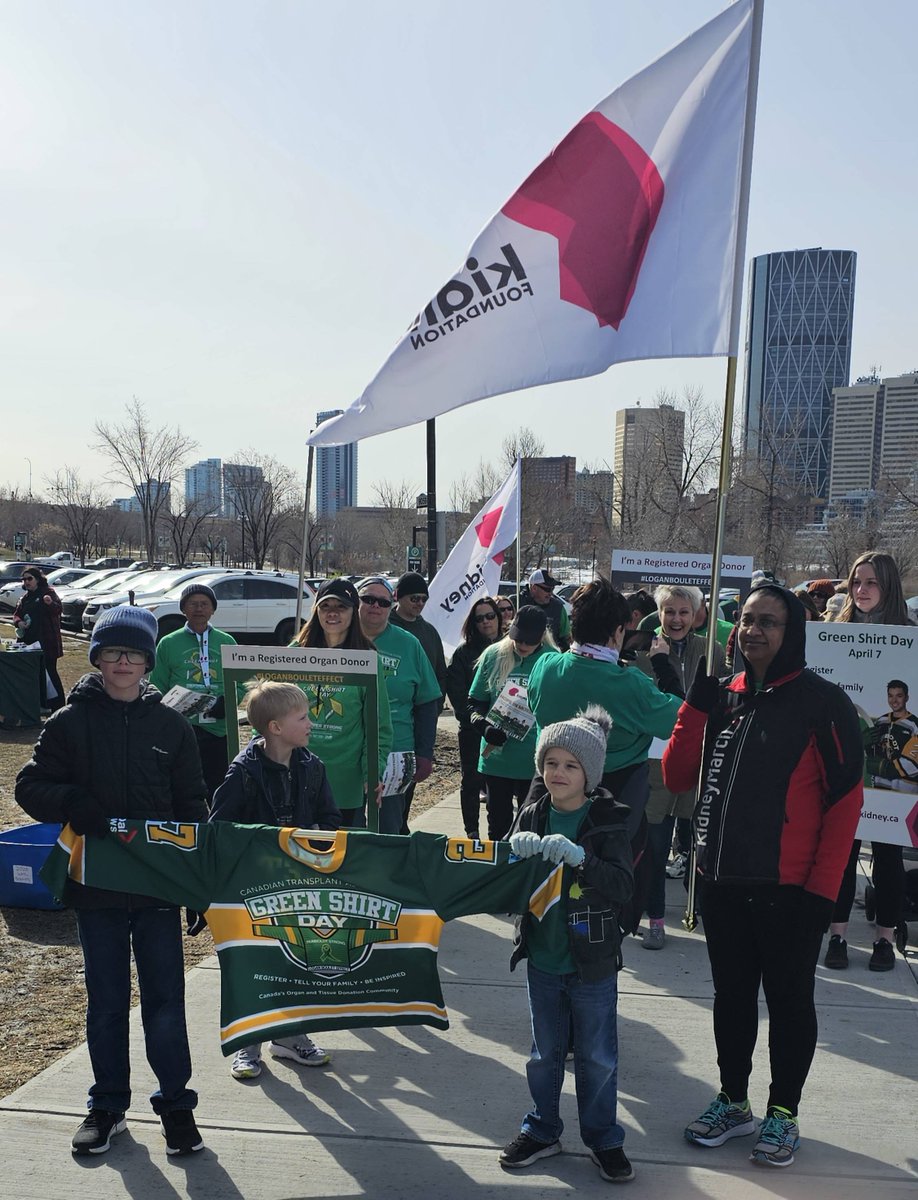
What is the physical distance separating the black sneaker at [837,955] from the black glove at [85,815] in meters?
3.86

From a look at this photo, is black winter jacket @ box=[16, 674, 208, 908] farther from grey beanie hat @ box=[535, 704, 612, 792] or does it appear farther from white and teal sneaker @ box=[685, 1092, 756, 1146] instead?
white and teal sneaker @ box=[685, 1092, 756, 1146]

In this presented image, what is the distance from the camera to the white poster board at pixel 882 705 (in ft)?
17.3

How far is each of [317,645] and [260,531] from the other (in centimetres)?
6516

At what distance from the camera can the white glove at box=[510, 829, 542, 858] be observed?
3469mm

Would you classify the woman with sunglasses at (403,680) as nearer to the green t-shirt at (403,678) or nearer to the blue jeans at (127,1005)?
the green t-shirt at (403,678)

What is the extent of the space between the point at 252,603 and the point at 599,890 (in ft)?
73.3

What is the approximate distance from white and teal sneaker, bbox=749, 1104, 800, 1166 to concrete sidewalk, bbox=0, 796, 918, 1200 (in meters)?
0.04

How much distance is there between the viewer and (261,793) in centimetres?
412

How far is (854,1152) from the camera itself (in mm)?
3662

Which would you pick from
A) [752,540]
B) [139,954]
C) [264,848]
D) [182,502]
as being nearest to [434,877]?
[264,848]

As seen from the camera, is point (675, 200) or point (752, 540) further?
point (752, 540)

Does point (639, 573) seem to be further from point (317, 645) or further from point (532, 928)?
point (532, 928)

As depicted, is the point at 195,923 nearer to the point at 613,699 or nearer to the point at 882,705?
the point at 613,699

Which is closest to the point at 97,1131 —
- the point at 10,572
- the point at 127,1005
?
the point at 127,1005
